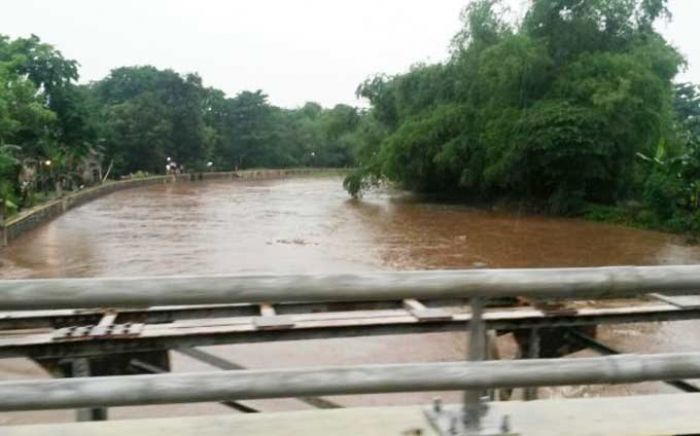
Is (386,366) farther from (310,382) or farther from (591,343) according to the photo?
(591,343)

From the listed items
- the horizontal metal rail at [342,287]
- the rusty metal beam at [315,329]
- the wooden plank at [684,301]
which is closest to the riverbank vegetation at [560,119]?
the wooden plank at [684,301]

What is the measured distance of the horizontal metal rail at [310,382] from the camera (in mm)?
1501

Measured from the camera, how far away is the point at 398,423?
178cm

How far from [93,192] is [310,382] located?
32135 millimetres

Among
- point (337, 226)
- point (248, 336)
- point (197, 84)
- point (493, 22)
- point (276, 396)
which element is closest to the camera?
point (276, 396)

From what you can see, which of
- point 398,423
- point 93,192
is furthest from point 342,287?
point 93,192

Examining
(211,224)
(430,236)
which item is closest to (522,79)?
(430,236)

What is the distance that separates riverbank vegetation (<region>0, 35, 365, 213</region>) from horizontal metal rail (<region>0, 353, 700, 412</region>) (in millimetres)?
15722

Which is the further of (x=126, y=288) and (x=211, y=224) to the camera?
(x=211, y=224)

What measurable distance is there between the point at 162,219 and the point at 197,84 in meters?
31.5

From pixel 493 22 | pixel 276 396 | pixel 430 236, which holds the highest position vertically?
pixel 493 22

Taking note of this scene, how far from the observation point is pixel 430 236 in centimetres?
1775

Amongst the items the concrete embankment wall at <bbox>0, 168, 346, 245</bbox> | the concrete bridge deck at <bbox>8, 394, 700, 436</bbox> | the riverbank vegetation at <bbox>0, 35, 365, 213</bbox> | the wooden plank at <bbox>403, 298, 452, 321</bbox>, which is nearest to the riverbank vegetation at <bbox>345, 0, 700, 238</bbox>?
the riverbank vegetation at <bbox>0, 35, 365, 213</bbox>

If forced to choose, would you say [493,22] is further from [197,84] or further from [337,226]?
[197,84]
